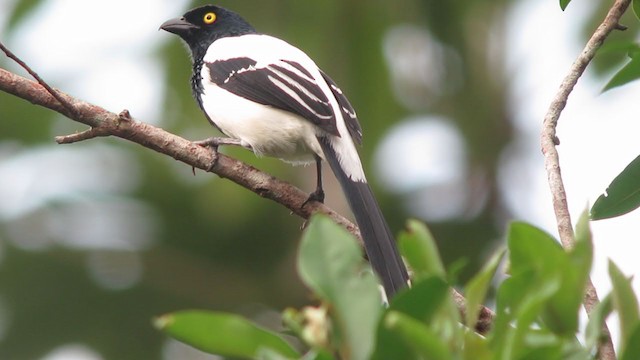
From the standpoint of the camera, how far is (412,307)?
1728 mm

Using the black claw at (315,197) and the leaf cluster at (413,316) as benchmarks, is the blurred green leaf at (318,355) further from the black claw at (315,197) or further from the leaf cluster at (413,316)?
the black claw at (315,197)

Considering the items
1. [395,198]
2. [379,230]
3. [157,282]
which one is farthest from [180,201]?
[379,230]

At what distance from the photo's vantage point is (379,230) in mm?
4070

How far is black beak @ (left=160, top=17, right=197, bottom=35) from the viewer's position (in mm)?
6078

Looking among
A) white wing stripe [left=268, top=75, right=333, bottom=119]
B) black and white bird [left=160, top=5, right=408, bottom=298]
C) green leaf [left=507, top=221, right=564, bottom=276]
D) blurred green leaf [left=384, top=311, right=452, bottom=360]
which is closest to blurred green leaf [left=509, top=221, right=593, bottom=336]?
green leaf [left=507, top=221, right=564, bottom=276]

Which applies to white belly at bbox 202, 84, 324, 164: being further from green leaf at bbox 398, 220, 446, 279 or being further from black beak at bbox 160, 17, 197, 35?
green leaf at bbox 398, 220, 446, 279

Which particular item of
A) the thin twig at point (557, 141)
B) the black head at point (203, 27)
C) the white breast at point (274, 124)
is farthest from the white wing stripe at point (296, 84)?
the thin twig at point (557, 141)

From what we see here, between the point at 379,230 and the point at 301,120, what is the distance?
95cm

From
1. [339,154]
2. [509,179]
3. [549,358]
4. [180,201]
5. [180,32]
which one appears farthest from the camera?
[180,201]

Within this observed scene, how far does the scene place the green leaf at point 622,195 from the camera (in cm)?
313

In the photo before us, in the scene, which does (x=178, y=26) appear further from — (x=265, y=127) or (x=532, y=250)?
(x=532, y=250)

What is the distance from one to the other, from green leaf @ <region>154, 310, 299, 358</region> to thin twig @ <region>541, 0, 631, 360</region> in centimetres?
124

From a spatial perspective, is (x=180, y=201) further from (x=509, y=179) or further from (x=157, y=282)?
(x=509, y=179)

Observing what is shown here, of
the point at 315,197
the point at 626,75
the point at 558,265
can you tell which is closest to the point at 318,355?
the point at 558,265
